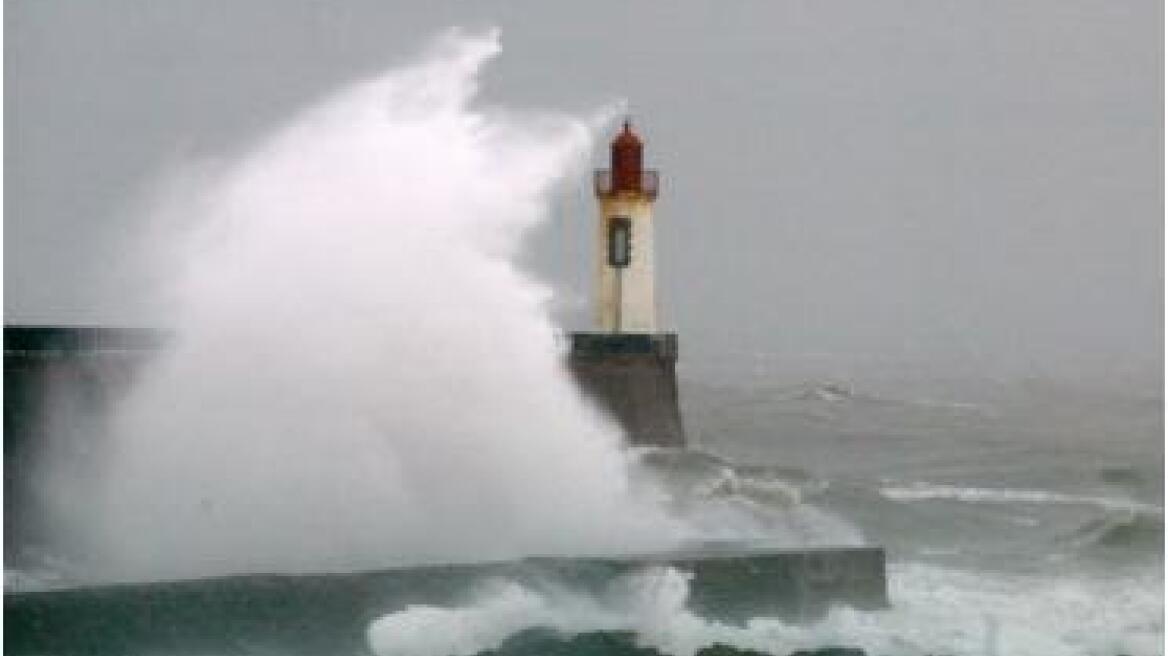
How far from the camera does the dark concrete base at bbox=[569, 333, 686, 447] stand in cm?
1332

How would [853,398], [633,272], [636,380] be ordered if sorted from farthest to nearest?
[853,398]
[633,272]
[636,380]

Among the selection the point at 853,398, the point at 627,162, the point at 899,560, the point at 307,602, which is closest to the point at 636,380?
the point at 627,162

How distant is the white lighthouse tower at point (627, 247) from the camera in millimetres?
14383

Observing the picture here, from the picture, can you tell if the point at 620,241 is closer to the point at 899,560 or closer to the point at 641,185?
the point at 641,185

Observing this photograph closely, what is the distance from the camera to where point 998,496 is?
14812 millimetres

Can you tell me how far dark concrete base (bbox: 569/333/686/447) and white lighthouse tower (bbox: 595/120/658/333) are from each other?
17.8 inches

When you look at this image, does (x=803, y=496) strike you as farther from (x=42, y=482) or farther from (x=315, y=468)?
(x=42, y=482)

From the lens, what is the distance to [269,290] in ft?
33.7

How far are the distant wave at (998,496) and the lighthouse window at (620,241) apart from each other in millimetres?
3045

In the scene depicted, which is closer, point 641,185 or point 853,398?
point 641,185

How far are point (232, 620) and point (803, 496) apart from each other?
7429mm

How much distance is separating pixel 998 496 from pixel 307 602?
28.6 feet

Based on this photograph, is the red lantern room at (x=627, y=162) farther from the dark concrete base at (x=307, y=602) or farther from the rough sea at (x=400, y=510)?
the dark concrete base at (x=307, y=602)

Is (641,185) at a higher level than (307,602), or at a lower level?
higher
